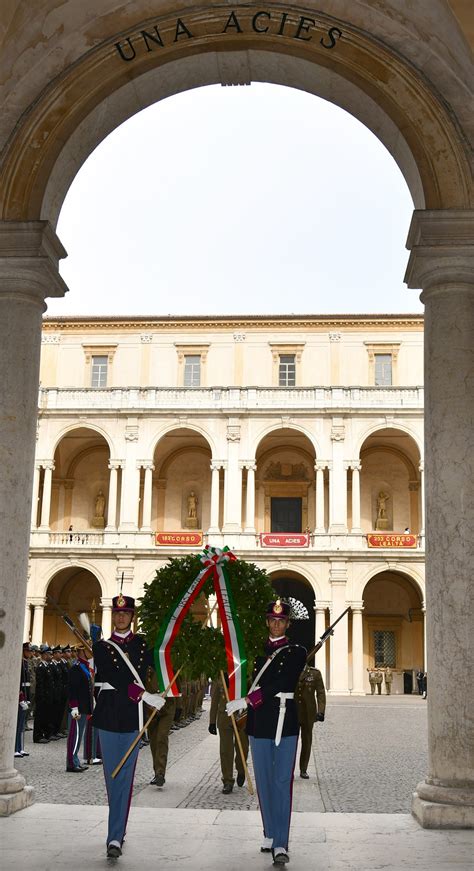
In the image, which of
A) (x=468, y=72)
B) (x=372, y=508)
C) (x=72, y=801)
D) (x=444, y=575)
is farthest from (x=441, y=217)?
(x=372, y=508)

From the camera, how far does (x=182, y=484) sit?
126ft

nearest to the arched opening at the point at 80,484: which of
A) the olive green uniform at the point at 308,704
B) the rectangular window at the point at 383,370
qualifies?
the rectangular window at the point at 383,370

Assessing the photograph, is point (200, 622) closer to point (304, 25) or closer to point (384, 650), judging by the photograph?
point (304, 25)

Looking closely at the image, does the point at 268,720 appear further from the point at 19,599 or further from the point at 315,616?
the point at 315,616

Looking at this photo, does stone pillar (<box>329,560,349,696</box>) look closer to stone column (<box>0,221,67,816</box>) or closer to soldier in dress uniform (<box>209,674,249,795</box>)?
soldier in dress uniform (<box>209,674,249,795</box>)

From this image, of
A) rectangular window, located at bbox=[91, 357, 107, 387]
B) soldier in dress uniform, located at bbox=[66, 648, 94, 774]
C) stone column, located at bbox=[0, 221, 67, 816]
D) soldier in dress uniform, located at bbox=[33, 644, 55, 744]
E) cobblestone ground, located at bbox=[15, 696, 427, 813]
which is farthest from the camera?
rectangular window, located at bbox=[91, 357, 107, 387]

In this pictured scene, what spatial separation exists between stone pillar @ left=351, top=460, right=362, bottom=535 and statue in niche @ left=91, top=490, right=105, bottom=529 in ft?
32.4

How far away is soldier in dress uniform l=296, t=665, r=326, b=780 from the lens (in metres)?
10.9

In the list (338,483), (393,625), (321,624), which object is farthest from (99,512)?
(393,625)

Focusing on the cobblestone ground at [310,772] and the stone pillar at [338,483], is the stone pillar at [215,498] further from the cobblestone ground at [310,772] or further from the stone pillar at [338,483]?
the cobblestone ground at [310,772]

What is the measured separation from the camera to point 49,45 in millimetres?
7930

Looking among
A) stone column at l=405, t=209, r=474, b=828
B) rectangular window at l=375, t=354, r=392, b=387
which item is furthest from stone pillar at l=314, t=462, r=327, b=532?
stone column at l=405, t=209, r=474, b=828

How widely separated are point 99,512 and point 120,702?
105 ft

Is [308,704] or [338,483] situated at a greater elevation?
[338,483]
